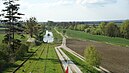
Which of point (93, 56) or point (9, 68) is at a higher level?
point (93, 56)

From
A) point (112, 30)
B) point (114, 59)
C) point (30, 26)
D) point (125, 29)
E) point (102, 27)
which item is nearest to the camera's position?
point (114, 59)

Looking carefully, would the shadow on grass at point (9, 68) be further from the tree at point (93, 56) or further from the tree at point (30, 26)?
the tree at point (30, 26)

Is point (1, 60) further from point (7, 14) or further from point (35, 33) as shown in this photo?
point (35, 33)

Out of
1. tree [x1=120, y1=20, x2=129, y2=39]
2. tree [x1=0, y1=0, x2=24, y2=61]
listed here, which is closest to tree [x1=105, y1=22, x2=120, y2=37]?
tree [x1=120, y1=20, x2=129, y2=39]

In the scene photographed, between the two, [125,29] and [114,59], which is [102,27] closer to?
[125,29]

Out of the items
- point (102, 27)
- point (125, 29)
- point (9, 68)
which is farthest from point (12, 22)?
point (102, 27)

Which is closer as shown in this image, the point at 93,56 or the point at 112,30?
the point at 93,56

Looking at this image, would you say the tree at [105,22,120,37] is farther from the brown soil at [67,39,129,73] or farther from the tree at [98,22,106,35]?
the brown soil at [67,39,129,73]

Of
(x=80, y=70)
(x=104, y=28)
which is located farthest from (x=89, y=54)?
(x=104, y=28)
